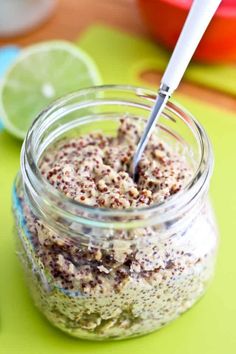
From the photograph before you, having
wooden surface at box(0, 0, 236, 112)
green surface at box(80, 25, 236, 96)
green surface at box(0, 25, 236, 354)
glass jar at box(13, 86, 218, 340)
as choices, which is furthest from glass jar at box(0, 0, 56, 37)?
glass jar at box(13, 86, 218, 340)

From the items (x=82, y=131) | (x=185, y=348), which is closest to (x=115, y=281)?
(x=185, y=348)

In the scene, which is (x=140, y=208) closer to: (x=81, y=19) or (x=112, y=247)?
(x=112, y=247)

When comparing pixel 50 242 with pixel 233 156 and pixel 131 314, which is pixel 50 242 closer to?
pixel 131 314

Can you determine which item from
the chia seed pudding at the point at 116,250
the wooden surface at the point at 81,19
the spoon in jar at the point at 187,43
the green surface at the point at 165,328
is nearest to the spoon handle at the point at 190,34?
the spoon in jar at the point at 187,43

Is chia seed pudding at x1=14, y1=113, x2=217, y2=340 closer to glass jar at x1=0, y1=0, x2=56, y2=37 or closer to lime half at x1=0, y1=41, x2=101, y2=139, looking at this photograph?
lime half at x1=0, y1=41, x2=101, y2=139

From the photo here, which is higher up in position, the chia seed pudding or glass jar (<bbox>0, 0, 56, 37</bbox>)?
glass jar (<bbox>0, 0, 56, 37</bbox>)
